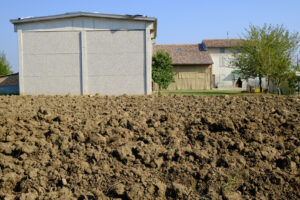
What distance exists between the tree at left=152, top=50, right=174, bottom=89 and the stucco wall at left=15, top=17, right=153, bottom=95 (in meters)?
10.2

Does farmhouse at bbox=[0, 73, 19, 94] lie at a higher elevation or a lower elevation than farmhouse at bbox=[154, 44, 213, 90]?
lower

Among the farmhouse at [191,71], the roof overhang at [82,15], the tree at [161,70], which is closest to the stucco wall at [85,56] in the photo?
the roof overhang at [82,15]

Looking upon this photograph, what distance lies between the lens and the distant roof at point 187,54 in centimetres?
3388

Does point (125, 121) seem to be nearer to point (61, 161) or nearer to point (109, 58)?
point (61, 161)

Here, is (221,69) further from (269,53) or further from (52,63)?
(52,63)

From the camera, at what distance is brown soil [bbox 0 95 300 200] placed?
11.2 ft

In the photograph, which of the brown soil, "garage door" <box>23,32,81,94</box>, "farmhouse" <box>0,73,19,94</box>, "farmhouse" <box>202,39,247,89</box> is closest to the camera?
the brown soil

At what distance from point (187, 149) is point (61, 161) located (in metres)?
1.80

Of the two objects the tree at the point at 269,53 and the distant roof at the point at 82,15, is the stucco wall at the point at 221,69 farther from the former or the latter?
the distant roof at the point at 82,15

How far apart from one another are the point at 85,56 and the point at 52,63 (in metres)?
1.74

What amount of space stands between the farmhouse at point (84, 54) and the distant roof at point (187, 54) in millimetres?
18978

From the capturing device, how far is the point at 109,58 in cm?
1503

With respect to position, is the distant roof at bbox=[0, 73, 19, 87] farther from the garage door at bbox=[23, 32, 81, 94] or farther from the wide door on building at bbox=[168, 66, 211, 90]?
the wide door on building at bbox=[168, 66, 211, 90]

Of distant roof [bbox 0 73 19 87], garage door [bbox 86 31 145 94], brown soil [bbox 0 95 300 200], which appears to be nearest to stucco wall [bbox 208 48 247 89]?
garage door [bbox 86 31 145 94]
